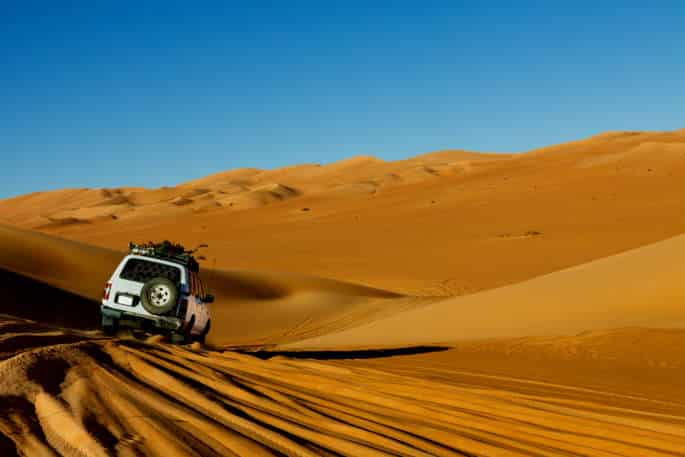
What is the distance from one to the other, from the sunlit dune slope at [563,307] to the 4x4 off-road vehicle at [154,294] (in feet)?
12.3

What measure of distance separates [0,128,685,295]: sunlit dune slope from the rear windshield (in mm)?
17759

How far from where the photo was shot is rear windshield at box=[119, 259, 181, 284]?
10.9 meters

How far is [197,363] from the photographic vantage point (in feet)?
25.0

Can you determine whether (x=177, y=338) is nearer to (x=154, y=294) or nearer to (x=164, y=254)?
(x=154, y=294)

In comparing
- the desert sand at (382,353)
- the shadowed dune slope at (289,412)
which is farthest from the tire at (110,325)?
the shadowed dune slope at (289,412)

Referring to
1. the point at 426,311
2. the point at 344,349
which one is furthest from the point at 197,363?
the point at 426,311

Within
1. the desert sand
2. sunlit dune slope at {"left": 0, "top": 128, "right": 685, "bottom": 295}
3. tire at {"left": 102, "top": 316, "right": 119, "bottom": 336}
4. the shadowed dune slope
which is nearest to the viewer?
the shadowed dune slope

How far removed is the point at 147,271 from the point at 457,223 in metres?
36.4

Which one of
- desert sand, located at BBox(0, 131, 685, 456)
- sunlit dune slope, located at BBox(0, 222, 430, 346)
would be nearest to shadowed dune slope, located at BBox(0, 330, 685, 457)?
desert sand, located at BBox(0, 131, 685, 456)

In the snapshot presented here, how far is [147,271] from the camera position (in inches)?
432

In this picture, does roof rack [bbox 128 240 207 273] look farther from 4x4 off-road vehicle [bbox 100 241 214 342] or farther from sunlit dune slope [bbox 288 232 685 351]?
sunlit dune slope [bbox 288 232 685 351]

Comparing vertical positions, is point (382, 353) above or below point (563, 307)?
below

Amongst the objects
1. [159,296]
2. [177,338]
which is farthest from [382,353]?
[159,296]

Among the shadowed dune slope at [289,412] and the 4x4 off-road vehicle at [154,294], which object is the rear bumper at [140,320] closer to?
the 4x4 off-road vehicle at [154,294]
